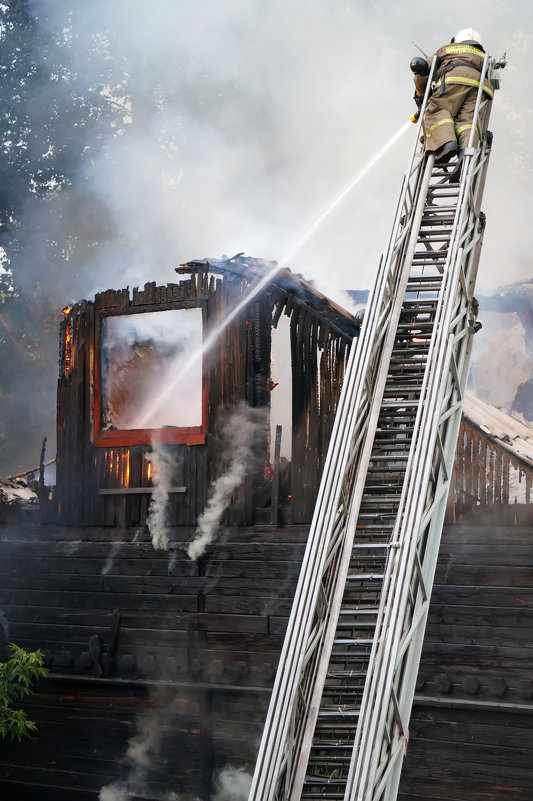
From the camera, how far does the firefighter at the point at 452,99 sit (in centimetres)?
930

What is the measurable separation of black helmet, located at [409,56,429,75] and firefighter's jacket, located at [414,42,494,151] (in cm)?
18

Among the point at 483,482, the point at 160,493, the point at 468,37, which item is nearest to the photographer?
the point at 468,37

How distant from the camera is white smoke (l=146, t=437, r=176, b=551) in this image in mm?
12977

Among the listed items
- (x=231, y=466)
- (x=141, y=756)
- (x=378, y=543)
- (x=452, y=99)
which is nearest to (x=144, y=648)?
(x=141, y=756)

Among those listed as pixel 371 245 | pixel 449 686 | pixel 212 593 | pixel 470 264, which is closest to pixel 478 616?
pixel 449 686

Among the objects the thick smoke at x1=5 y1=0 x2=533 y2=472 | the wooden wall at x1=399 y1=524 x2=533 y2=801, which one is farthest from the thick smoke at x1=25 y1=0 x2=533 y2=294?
the wooden wall at x1=399 y1=524 x2=533 y2=801

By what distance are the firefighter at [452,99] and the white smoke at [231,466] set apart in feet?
15.5

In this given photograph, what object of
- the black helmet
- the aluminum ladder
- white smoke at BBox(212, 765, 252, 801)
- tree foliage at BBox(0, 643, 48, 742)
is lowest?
white smoke at BBox(212, 765, 252, 801)

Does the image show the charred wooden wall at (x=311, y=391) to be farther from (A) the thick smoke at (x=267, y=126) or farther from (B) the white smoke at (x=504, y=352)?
(A) the thick smoke at (x=267, y=126)

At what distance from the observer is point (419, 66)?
977cm

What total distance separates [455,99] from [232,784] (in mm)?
8554

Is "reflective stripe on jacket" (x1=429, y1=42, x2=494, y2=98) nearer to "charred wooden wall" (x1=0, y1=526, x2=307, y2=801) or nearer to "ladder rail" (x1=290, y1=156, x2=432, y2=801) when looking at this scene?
"ladder rail" (x1=290, y1=156, x2=432, y2=801)

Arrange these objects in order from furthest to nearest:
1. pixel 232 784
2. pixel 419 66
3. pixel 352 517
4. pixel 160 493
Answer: pixel 160 493 → pixel 232 784 → pixel 419 66 → pixel 352 517

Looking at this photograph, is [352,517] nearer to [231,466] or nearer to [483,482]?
[483,482]
